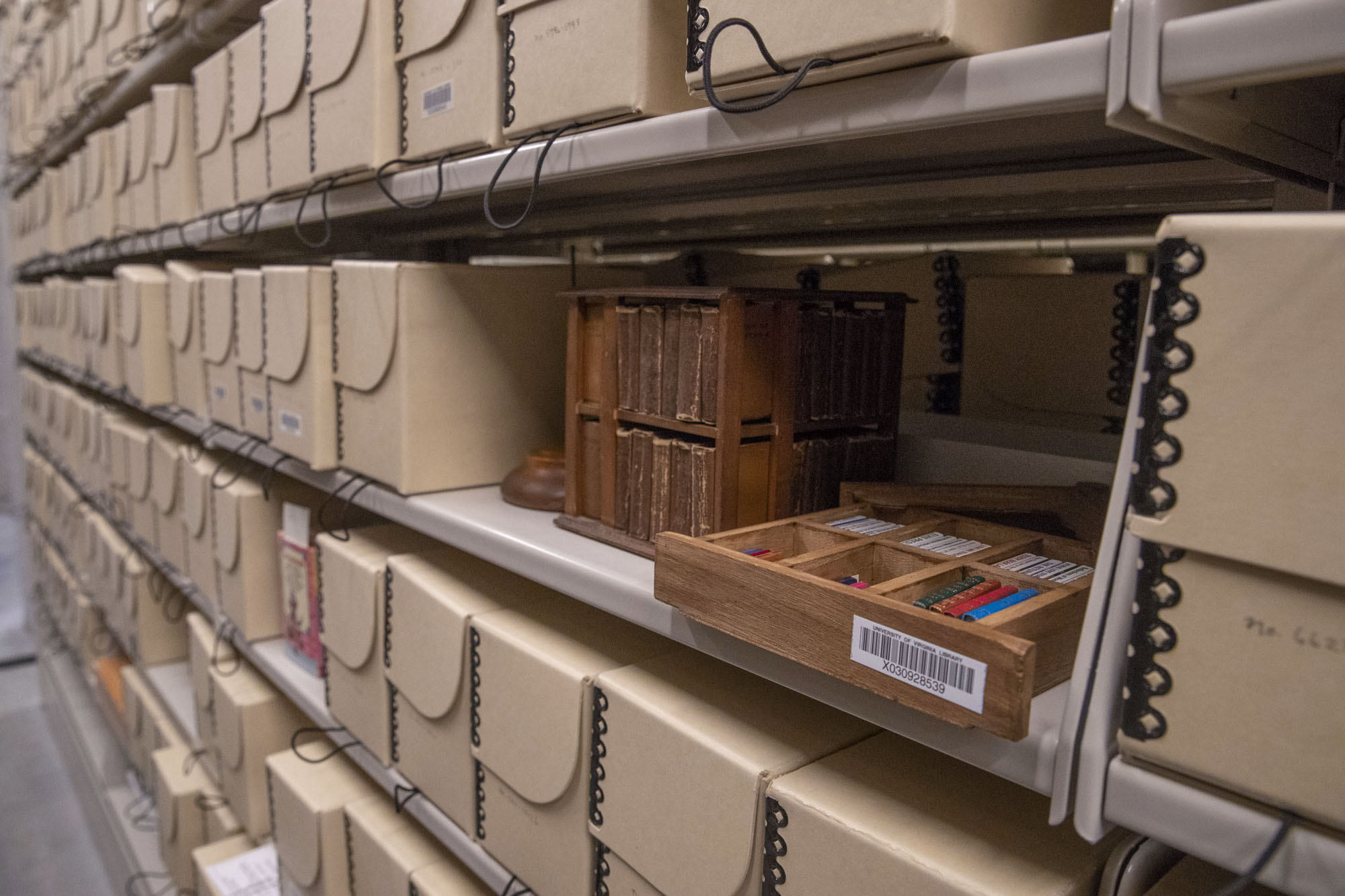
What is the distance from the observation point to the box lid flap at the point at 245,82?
150 centimetres

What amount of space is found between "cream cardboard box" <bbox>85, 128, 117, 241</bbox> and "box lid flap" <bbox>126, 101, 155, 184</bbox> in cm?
22

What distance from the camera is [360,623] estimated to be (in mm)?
1300

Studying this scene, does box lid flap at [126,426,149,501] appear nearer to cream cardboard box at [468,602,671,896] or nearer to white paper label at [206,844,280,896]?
white paper label at [206,844,280,896]

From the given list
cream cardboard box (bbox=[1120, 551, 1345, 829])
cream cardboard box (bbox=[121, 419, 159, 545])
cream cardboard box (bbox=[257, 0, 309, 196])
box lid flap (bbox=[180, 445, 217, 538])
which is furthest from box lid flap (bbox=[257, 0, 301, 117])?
cream cardboard box (bbox=[1120, 551, 1345, 829])

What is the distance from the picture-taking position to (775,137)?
0.67m

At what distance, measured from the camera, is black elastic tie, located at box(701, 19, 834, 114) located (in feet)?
2.00

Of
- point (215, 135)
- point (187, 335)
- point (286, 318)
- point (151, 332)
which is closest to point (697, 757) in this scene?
point (286, 318)

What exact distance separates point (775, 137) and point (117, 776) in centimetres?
303

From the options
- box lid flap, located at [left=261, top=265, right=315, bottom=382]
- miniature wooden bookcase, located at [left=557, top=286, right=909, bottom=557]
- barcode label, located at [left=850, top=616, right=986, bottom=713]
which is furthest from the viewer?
box lid flap, located at [left=261, top=265, right=315, bottom=382]

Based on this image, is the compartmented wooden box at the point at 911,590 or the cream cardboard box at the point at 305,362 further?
the cream cardboard box at the point at 305,362

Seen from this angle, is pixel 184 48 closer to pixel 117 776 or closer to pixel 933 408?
pixel 933 408

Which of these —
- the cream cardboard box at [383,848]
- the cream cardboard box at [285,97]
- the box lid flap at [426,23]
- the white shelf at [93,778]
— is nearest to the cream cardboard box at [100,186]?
the cream cardboard box at [285,97]

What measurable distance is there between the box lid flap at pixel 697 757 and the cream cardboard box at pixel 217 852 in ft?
4.20

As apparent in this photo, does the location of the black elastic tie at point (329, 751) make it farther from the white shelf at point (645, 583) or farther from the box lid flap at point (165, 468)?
the box lid flap at point (165, 468)
